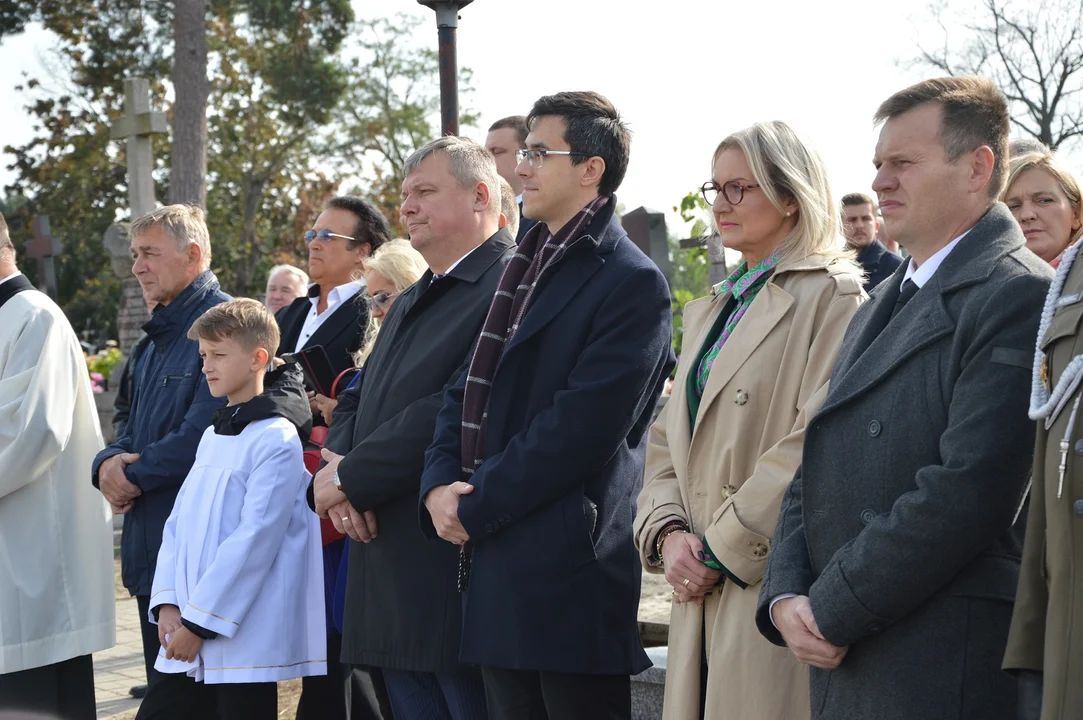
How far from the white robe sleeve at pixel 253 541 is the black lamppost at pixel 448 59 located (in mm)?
1844

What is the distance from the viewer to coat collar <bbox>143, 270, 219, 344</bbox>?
4883mm

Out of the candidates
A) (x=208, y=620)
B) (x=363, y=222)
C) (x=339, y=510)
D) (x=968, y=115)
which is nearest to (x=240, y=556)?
(x=208, y=620)

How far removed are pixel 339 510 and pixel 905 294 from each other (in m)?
1.89

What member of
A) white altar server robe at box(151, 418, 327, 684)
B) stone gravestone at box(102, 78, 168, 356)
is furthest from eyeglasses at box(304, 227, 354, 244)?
stone gravestone at box(102, 78, 168, 356)

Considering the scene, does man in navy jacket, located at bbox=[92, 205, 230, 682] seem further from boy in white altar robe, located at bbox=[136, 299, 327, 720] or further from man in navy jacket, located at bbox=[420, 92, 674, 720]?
man in navy jacket, located at bbox=[420, 92, 674, 720]

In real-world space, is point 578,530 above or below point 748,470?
below

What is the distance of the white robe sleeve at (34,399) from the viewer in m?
4.70

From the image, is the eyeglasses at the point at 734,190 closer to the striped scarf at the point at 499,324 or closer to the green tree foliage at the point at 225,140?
the striped scarf at the point at 499,324

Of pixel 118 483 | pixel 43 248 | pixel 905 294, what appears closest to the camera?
pixel 905 294

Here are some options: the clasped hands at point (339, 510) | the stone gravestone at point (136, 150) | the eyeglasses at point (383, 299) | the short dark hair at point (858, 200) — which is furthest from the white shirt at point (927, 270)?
the stone gravestone at point (136, 150)

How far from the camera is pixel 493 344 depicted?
339cm

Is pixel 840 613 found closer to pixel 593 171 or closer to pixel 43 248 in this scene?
pixel 593 171

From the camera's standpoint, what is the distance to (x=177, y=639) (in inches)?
156

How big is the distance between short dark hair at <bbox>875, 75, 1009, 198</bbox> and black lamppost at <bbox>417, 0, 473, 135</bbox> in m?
3.10
